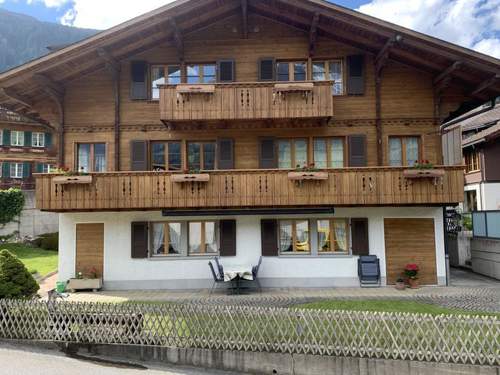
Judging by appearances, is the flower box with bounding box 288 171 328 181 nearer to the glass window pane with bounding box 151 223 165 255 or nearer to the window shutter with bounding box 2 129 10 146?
the glass window pane with bounding box 151 223 165 255

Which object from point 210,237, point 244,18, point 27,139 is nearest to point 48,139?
point 27,139

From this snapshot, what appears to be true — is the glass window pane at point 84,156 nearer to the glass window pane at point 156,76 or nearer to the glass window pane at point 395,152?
the glass window pane at point 156,76

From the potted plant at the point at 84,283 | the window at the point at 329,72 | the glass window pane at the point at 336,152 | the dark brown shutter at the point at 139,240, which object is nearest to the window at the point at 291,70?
the window at the point at 329,72

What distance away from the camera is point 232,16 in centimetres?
1541

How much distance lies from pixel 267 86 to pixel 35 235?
23.5m

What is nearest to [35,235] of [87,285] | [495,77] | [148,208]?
[87,285]

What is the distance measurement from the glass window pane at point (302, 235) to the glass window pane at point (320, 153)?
235 cm

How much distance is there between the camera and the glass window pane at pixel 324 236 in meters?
14.8

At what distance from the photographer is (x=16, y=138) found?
37750 mm

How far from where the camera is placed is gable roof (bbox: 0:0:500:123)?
13.8 m

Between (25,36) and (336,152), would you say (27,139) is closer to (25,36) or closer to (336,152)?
(336,152)

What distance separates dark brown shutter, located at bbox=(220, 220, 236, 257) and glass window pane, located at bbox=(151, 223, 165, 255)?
2.36 meters

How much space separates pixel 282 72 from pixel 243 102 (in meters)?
2.71

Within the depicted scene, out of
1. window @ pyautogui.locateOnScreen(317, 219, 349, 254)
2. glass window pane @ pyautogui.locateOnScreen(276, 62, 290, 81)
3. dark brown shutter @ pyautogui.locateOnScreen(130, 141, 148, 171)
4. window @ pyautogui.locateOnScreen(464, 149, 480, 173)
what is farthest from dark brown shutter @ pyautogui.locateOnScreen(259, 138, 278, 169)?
window @ pyautogui.locateOnScreen(464, 149, 480, 173)
